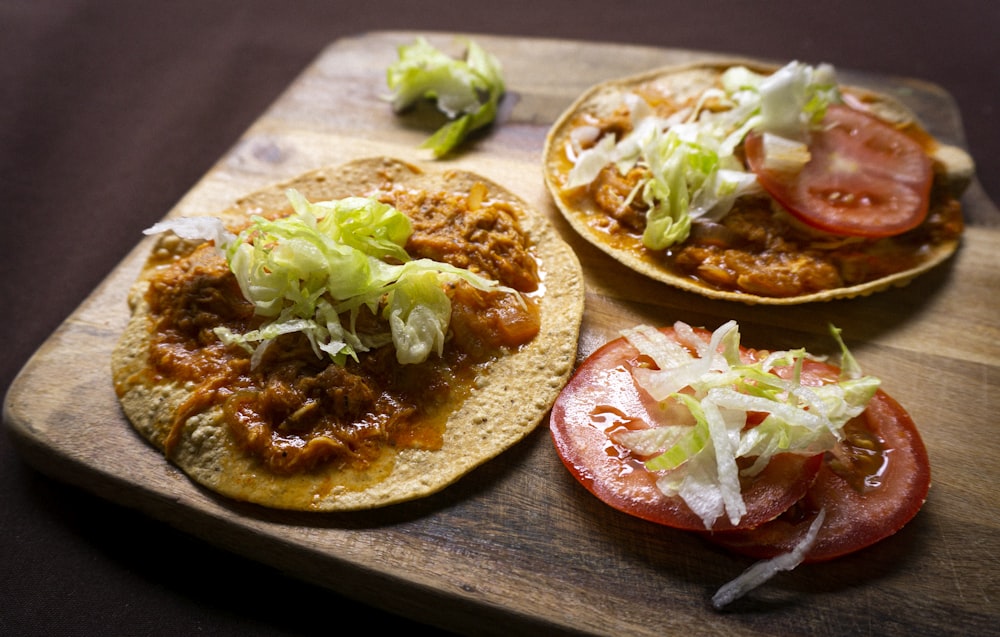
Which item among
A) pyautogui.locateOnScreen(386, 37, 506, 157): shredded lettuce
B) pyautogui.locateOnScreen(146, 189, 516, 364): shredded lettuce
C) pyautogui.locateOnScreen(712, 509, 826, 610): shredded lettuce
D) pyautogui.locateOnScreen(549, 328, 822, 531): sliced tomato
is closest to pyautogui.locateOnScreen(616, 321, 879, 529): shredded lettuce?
pyautogui.locateOnScreen(549, 328, 822, 531): sliced tomato

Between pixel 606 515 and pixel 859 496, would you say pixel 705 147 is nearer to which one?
pixel 859 496

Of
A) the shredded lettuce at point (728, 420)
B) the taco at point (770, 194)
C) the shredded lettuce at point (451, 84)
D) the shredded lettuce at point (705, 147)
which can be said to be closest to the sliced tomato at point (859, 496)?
the shredded lettuce at point (728, 420)

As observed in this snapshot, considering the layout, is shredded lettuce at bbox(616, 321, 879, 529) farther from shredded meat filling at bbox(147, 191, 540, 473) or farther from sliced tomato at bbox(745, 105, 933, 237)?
sliced tomato at bbox(745, 105, 933, 237)

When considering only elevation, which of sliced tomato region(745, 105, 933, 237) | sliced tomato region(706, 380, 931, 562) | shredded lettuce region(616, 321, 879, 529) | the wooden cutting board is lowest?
the wooden cutting board

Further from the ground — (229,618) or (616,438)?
(616,438)

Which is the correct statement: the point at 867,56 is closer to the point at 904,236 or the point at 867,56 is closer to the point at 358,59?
the point at 904,236

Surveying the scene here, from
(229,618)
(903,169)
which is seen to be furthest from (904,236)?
(229,618)

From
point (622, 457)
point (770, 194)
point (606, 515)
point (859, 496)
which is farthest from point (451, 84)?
point (859, 496)
